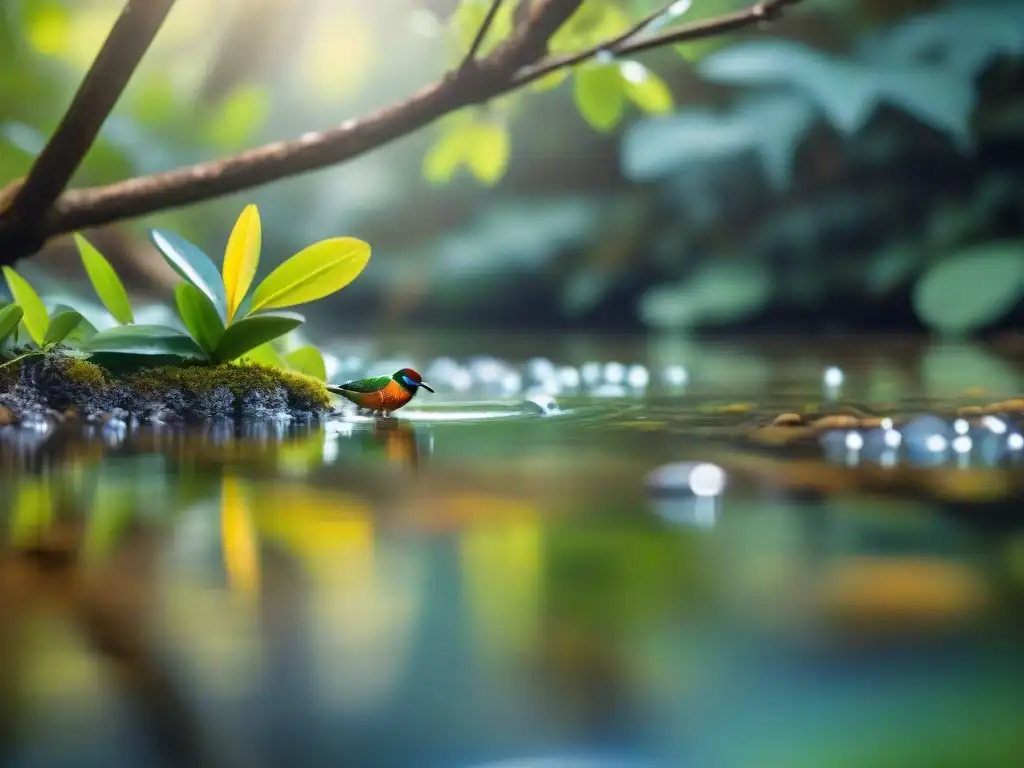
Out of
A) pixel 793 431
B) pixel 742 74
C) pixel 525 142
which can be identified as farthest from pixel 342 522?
pixel 525 142

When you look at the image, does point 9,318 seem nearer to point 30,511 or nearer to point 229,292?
point 229,292

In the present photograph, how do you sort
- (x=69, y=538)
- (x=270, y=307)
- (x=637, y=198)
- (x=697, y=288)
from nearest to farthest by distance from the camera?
(x=69, y=538), (x=270, y=307), (x=697, y=288), (x=637, y=198)

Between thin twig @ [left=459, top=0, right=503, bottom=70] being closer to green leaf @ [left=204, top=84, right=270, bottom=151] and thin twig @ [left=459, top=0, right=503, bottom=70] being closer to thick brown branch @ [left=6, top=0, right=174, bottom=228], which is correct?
thick brown branch @ [left=6, top=0, right=174, bottom=228]

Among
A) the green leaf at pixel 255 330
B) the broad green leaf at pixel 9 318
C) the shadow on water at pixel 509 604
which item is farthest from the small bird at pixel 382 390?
the broad green leaf at pixel 9 318

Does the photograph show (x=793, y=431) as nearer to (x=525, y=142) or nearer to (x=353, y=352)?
(x=353, y=352)

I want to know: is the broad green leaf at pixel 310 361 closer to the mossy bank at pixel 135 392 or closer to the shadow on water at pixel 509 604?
the mossy bank at pixel 135 392

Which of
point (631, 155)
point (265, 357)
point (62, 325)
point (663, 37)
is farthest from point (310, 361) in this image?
point (631, 155)
